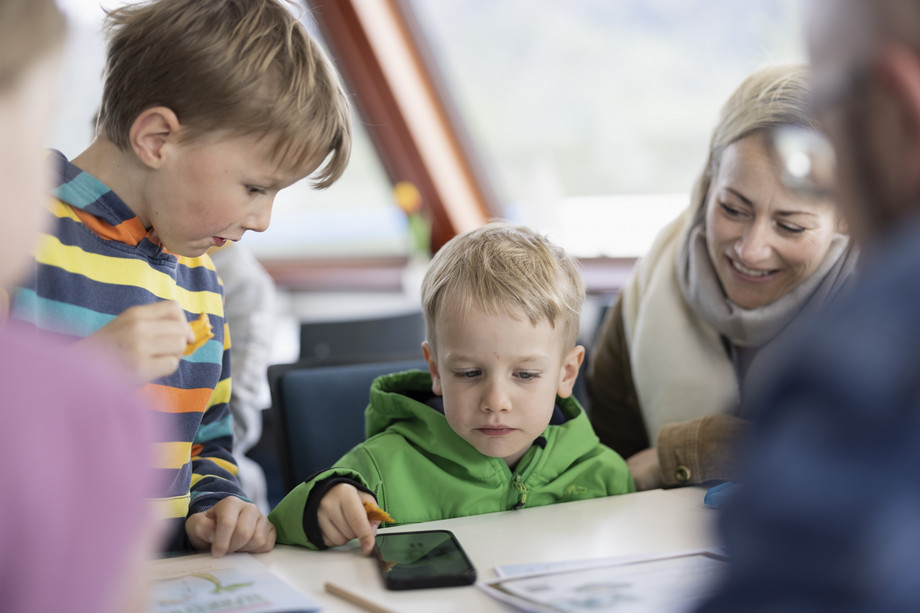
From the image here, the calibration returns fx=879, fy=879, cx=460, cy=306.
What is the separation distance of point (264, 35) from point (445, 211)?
9.30ft

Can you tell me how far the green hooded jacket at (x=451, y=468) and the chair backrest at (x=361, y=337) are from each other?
3.47 feet

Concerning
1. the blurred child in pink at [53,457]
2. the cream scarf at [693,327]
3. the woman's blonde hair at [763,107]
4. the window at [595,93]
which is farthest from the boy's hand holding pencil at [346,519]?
the window at [595,93]

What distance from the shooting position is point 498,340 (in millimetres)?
1384

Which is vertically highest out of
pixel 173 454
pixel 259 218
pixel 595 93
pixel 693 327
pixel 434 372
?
pixel 595 93

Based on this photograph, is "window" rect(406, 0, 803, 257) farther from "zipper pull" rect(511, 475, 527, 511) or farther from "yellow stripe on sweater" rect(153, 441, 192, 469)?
"yellow stripe on sweater" rect(153, 441, 192, 469)

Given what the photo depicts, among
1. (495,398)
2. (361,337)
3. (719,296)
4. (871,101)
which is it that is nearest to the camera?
(871,101)

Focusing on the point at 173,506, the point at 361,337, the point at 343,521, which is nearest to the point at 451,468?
the point at 343,521

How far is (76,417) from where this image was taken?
0.47m

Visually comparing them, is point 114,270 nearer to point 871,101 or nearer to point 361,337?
point 871,101

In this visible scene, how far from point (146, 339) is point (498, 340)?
59 cm

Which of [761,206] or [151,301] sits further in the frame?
[761,206]

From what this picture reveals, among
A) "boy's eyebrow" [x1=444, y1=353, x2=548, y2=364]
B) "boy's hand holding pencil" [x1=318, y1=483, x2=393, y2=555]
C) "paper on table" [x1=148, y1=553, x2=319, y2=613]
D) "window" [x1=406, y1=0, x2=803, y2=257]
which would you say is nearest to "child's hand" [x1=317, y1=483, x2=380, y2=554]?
"boy's hand holding pencil" [x1=318, y1=483, x2=393, y2=555]

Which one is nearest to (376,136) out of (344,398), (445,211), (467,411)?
(445,211)

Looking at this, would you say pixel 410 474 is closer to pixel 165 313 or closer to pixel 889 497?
pixel 165 313
